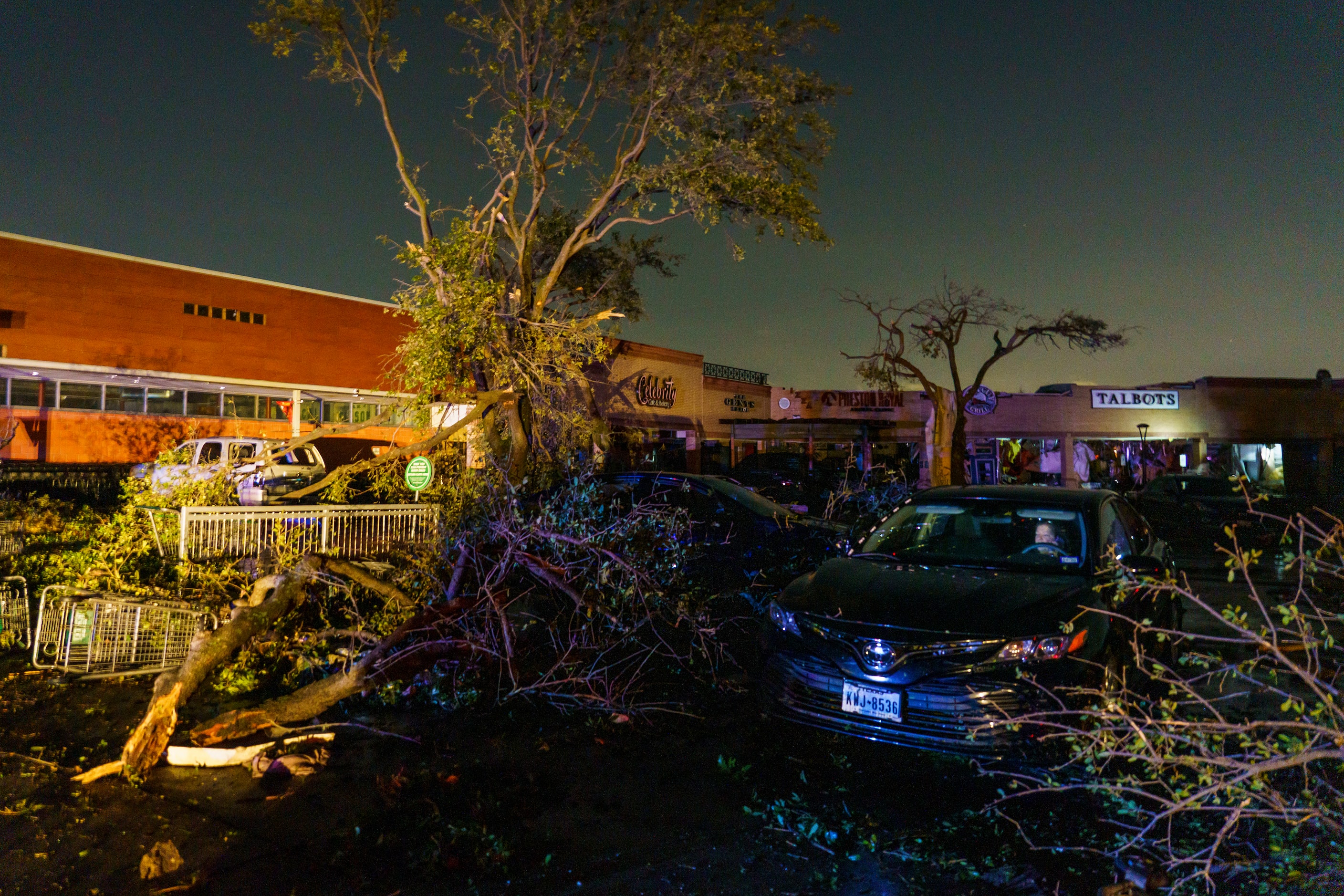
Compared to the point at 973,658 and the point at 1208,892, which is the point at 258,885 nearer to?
the point at 973,658

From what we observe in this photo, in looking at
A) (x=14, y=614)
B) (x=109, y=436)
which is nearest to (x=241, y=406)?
(x=109, y=436)

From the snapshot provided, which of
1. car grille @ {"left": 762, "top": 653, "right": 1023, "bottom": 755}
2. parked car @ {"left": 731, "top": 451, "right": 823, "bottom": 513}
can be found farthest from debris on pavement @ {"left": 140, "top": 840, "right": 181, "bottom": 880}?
parked car @ {"left": 731, "top": 451, "right": 823, "bottom": 513}

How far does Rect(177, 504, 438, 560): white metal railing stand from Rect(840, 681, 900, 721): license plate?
17.5 feet

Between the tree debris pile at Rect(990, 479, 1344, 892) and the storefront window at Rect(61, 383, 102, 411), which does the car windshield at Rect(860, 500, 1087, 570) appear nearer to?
the tree debris pile at Rect(990, 479, 1344, 892)

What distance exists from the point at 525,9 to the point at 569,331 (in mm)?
5198

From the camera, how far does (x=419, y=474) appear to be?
9633 mm

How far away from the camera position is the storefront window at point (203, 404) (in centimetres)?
2306

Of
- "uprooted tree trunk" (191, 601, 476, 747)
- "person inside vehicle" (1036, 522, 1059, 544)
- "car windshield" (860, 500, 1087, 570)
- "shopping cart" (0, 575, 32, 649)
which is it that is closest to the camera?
"uprooted tree trunk" (191, 601, 476, 747)

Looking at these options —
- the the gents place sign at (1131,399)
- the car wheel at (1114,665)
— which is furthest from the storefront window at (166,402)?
the the gents place sign at (1131,399)

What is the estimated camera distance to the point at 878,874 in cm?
340

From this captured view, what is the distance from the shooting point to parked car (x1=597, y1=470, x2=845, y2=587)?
8.79 m

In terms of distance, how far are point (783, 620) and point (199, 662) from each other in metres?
3.67

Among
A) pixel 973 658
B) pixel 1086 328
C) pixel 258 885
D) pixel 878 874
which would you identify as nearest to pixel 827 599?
pixel 973 658

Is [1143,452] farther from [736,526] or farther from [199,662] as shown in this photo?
[199,662]
